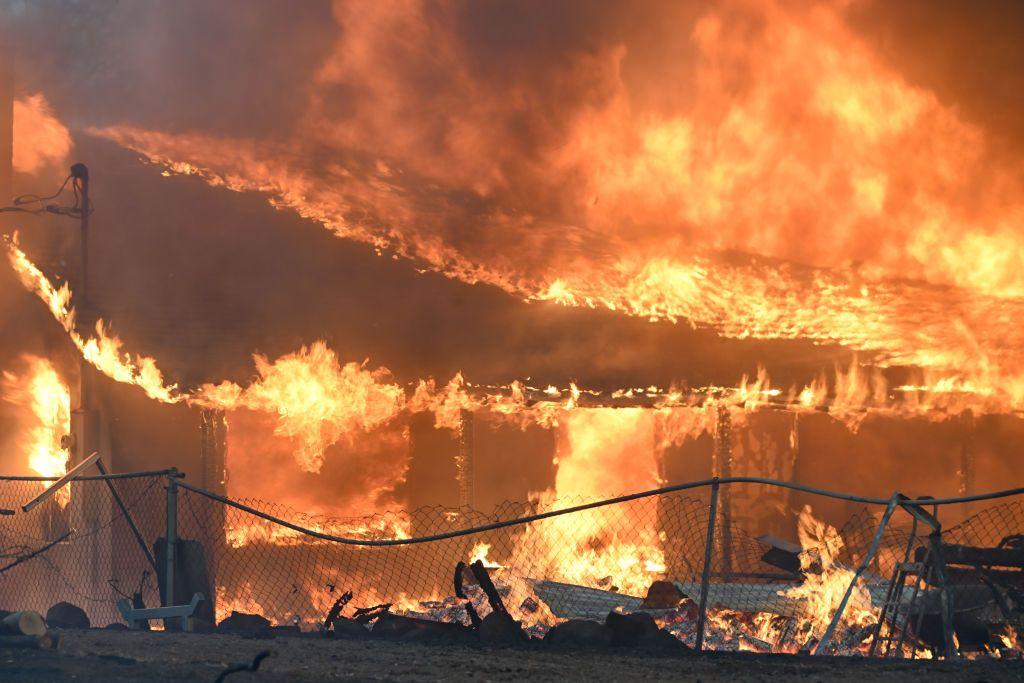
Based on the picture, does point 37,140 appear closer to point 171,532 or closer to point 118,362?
point 118,362

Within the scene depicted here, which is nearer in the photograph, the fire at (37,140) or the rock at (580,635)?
the rock at (580,635)

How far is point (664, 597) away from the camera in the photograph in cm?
1103

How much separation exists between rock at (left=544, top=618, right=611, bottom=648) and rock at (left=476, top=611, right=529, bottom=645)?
26 centimetres

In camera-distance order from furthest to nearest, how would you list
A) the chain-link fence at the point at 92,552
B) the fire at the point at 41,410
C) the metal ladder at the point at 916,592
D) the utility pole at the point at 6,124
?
the utility pole at the point at 6,124, the fire at the point at 41,410, the chain-link fence at the point at 92,552, the metal ladder at the point at 916,592

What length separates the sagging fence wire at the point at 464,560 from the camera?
11070mm

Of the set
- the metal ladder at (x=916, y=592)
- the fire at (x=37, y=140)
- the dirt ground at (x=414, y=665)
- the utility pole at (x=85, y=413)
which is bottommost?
the dirt ground at (x=414, y=665)

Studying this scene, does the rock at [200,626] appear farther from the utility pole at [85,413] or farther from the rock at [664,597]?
the utility pole at [85,413]

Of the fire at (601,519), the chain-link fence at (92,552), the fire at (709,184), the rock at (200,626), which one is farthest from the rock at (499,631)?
the fire at (709,184)

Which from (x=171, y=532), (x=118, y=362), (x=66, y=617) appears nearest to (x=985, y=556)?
(x=171, y=532)

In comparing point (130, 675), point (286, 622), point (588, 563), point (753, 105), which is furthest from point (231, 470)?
point (753, 105)

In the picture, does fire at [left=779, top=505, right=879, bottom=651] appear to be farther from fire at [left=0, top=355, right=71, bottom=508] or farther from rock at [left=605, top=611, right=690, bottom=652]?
fire at [left=0, top=355, right=71, bottom=508]

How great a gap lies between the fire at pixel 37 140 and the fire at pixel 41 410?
3420 millimetres

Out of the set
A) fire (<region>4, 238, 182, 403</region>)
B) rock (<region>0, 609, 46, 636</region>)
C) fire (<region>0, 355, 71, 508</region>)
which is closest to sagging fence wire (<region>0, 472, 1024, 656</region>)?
fire (<region>0, 355, 71, 508</region>)

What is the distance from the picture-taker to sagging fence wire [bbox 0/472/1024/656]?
11070mm
